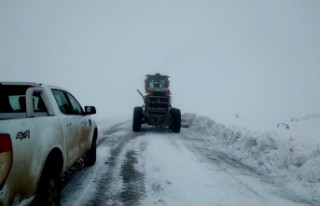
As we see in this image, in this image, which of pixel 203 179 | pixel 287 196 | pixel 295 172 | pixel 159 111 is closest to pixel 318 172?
pixel 295 172

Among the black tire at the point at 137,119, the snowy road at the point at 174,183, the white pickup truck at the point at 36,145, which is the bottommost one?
the snowy road at the point at 174,183

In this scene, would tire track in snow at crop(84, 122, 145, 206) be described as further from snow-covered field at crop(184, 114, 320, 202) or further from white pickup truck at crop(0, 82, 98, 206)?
snow-covered field at crop(184, 114, 320, 202)

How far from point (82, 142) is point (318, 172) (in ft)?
16.4

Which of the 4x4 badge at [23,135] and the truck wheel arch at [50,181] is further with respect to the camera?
the truck wheel arch at [50,181]

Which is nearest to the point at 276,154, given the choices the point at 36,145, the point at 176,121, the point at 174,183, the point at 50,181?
the point at 174,183

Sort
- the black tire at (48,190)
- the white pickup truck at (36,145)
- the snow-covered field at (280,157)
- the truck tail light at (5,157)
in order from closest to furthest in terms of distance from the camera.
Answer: the truck tail light at (5,157)
the white pickup truck at (36,145)
the black tire at (48,190)
the snow-covered field at (280,157)

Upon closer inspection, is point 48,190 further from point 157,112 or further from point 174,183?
point 157,112

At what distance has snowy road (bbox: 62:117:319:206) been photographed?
5281 mm

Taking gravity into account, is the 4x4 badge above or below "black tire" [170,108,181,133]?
above

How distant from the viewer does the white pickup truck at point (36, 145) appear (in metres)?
3.05

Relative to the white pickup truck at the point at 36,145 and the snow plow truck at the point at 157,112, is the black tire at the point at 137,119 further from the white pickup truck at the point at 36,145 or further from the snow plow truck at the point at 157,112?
the white pickup truck at the point at 36,145

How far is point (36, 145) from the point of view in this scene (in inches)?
142

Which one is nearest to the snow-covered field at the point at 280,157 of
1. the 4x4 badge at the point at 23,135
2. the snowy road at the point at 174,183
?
the snowy road at the point at 174,183

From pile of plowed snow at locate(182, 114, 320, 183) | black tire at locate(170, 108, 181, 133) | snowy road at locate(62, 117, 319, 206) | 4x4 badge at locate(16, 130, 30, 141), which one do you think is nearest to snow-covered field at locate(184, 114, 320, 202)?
pile of plowed snow at locate(182, 114, 320, 183)
